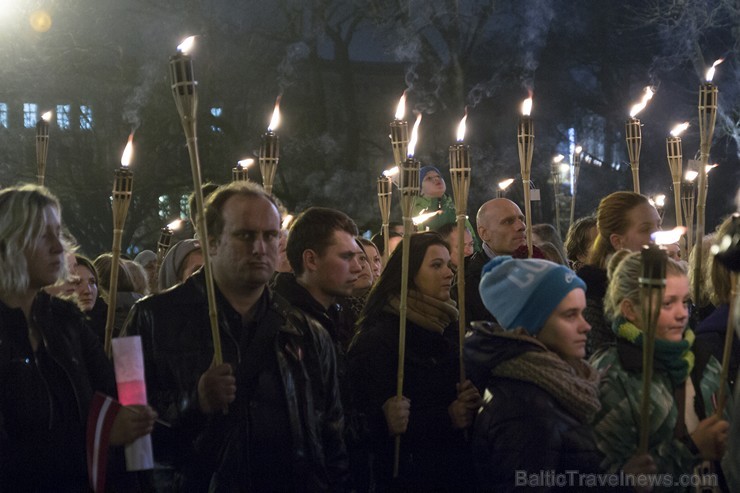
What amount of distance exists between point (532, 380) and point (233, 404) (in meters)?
1.11

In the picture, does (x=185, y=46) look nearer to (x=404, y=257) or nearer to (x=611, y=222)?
(x=404, y=257)

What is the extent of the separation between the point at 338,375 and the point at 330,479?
52cm

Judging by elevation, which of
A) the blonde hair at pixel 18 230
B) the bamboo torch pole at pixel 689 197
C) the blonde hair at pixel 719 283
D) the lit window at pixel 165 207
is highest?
the lit window at pixel 165 207

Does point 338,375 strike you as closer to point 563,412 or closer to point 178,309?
point 178,309

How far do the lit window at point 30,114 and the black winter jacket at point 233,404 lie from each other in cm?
2530

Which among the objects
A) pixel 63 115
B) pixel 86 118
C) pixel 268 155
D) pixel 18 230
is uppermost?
pixel 63 115

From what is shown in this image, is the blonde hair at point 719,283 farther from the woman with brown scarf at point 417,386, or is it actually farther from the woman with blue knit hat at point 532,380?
the woman with blue knit hat at point 532,380

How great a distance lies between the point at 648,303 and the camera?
3607mm

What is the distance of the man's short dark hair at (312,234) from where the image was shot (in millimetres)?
5312

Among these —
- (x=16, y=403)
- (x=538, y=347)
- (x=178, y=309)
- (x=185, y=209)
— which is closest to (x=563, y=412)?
(x=538, y=347)

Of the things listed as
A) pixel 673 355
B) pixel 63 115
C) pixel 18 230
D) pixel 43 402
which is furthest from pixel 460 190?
pixel 63 115

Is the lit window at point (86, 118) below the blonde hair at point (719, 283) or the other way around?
the other way around

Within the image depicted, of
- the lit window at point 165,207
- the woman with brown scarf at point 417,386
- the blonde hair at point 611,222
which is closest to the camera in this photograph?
the woman with brown scarf at point 417,386

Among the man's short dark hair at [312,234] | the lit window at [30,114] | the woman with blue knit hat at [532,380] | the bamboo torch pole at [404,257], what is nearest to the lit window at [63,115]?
the lit window at [30,114]
